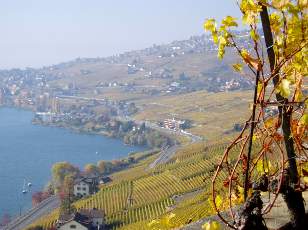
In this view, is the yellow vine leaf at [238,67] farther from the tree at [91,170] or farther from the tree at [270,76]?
the tree at [91,170]

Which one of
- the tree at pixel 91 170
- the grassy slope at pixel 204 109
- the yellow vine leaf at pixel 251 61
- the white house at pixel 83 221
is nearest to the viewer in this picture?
the yellow vine leaf at pixel 251 61

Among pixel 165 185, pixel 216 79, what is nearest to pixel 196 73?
pixel 216 79

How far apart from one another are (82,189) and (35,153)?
783 inches

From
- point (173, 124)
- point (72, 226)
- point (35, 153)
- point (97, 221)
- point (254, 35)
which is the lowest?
point (35, 153)

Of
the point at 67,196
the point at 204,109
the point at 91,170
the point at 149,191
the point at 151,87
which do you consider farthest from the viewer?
the point at 151,87

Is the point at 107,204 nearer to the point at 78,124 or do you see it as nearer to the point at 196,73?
the point at 78,124

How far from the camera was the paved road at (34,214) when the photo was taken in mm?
28795

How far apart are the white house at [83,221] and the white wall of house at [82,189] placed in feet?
28.9

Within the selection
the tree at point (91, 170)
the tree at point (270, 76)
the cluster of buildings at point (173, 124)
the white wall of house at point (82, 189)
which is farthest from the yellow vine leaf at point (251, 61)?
the cluster of buildings at point (173, 124)

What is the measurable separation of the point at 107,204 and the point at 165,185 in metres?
3.99

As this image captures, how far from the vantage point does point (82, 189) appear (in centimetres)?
3519

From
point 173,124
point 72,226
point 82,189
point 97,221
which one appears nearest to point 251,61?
point 72,226

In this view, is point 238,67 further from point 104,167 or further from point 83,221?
point 104,167

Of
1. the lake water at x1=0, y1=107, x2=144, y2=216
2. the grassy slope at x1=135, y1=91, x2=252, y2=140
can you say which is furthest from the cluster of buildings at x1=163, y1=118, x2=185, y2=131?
the lake water at x1=0, y1=107, x2=144, y2=216
